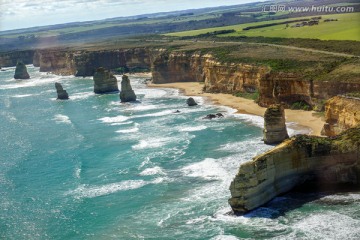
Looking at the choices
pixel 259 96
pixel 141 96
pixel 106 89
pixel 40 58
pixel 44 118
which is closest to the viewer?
pixel 259 96

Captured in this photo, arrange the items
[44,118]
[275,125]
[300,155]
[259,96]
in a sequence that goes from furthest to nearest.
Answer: [44,118] < [259,96] < [275,125] < [300,155]

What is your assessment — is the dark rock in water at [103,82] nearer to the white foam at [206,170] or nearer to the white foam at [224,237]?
the white foam at [206,170]

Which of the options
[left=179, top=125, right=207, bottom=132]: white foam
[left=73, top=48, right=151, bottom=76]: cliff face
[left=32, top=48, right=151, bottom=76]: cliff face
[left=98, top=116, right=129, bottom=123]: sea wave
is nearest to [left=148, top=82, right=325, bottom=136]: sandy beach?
[left=179, top=125, right=207, bottom=132]: white foam

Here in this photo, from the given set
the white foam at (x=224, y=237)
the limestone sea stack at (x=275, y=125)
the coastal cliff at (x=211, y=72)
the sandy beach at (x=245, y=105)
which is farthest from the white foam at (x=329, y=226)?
the coastal cliff at (x=211, y=72)

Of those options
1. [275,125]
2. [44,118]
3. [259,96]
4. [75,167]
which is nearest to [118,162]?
[75,167]

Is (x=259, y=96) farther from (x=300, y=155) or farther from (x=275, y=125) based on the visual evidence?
(x=300, y=155)

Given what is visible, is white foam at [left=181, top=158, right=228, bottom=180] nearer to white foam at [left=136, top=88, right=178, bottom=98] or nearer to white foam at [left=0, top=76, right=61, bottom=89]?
white foam at [left=136, top=88, right=178, bottom=98]
